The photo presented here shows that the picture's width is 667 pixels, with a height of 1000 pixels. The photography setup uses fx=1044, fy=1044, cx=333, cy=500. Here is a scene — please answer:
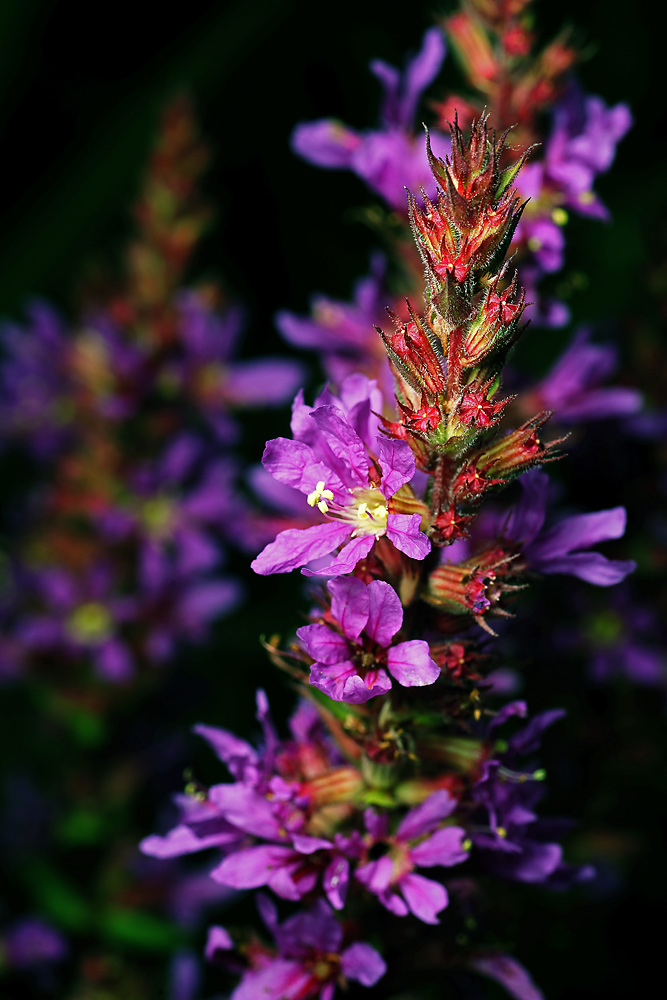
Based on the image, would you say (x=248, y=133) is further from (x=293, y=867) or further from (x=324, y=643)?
(x=293, y=867)

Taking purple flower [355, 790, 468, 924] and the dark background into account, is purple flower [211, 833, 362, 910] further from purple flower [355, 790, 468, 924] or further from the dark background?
the dark background

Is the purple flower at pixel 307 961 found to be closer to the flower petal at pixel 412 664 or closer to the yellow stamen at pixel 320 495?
the flower petal at pixel 412 664

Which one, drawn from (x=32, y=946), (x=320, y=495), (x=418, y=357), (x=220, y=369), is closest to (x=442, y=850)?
(x=320, y=495)

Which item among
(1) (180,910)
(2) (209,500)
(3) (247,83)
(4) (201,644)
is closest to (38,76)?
(3) (247,83)

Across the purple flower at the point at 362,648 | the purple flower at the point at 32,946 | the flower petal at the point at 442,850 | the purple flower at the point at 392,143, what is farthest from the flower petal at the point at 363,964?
the purple flower at the point at 32,946

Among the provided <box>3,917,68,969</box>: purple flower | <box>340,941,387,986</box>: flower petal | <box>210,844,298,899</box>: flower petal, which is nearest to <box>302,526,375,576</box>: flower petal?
<box>210,844,298,899</box>: flower petal
